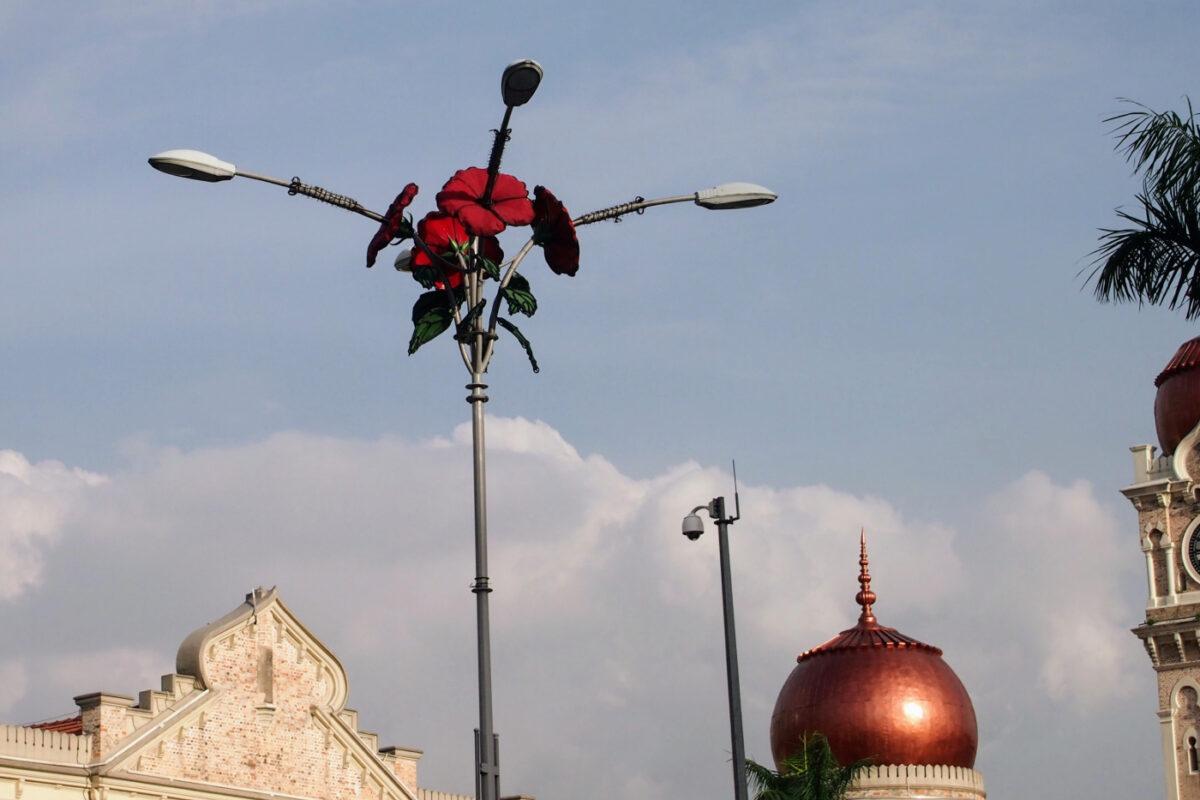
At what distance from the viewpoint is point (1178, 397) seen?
58.7 metres

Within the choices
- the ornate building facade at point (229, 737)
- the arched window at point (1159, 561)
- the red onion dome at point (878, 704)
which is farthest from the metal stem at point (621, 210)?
the arched window at point (1159, 561)

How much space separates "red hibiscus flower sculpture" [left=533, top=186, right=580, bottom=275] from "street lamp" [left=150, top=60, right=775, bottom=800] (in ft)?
0.21

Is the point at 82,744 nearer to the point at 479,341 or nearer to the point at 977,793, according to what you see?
the point at 479,341

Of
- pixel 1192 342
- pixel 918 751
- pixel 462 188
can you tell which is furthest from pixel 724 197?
pixel 1192 342

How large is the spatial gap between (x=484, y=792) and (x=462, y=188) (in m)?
4.98

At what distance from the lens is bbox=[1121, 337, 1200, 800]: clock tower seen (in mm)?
58094

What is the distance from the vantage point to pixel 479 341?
610 inches

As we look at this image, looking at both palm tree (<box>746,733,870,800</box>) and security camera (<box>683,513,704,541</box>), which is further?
palm tree (<box>746,733,870,800</box>)

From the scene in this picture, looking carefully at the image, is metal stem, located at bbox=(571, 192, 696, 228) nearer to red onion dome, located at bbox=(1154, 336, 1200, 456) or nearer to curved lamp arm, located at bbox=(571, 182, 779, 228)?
curved lamp arm, located at bbox=(571, 182, 779, 228)

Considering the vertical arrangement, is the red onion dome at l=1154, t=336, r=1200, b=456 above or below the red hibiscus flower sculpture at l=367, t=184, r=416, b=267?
above

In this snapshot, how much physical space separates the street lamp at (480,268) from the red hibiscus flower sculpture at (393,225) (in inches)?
0.5

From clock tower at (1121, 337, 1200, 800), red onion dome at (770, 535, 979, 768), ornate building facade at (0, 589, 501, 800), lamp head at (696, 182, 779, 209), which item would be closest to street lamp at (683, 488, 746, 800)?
lamp head at (696, 182, 779, 209)

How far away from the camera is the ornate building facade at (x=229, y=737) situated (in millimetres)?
30547

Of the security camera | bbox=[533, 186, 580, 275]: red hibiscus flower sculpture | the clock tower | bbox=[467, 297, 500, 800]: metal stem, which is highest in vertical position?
the clock tower
